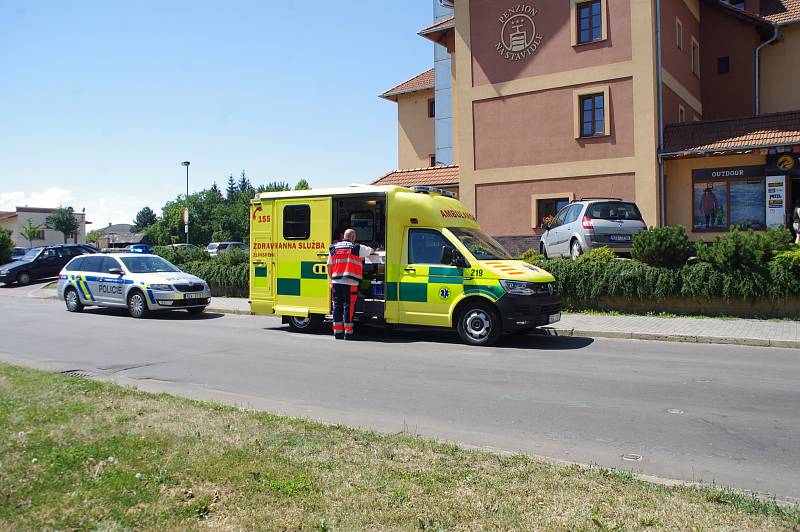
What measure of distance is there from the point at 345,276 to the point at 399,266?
996mm

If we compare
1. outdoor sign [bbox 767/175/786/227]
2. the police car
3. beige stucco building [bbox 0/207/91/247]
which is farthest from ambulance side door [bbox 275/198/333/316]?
beige stucco building [bbox 0/207/91/247]

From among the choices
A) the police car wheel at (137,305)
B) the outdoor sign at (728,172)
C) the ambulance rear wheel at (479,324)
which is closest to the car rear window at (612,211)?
the outdoor sign at (728,172)

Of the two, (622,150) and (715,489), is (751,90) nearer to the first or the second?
(622,150)

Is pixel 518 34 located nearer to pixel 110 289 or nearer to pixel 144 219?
pixel 110 289

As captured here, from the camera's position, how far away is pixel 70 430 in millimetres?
5258

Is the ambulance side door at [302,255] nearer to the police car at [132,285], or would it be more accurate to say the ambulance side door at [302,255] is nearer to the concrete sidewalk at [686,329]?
the police car at [132,285]

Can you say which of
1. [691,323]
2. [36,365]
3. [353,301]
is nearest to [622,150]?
[691,323]

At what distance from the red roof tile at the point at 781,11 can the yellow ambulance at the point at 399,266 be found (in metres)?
19.9

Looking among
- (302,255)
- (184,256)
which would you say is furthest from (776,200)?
(184,256)

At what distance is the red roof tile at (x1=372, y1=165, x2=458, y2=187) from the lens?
86.4ft

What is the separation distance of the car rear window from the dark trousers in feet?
24.6

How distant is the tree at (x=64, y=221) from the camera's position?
75.9m

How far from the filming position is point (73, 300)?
58.7 feet

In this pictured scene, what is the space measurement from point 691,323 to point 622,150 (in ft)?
32.4
